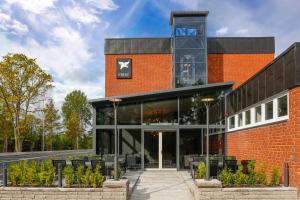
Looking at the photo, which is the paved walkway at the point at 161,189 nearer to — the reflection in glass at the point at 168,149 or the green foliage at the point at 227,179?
the green foliage at the point at 227,179

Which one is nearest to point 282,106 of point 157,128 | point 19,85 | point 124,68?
point 157,128

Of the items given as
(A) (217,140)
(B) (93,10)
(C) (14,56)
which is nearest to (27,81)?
(C) (14,56)

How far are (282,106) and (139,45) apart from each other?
2373 cm

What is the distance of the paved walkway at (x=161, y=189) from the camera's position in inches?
440

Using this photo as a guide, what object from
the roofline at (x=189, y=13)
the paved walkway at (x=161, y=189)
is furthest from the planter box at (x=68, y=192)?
the roofline at (x=189, y=13)

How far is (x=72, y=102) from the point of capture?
76.5 m

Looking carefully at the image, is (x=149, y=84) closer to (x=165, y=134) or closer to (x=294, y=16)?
(x=165, y=134)

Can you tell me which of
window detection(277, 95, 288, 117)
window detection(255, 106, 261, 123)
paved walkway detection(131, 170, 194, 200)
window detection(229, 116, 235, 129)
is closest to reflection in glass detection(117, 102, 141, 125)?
window detection(229, 116, 235, 129)

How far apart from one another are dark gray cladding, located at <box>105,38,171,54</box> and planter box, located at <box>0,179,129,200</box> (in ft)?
77.3

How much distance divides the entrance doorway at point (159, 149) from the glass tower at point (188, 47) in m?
11.4

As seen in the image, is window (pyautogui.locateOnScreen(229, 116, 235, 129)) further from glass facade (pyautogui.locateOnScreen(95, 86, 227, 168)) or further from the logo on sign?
the logo on sign

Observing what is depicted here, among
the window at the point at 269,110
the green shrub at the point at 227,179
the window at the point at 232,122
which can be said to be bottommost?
the green shrub at the point at 227,179

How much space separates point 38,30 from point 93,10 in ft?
21.5

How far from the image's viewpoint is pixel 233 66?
33688 millimetres
